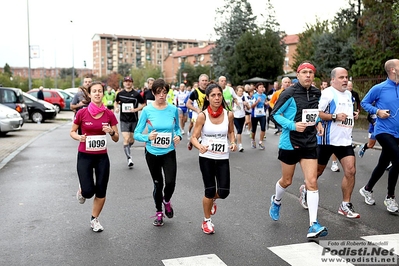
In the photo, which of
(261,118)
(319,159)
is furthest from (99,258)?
(261,118)

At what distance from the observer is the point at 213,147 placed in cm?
541

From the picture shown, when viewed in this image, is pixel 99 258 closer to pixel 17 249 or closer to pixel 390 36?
pixel 17 249

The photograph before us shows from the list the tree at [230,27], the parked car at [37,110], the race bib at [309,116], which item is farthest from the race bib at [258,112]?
the tree at [230,27]

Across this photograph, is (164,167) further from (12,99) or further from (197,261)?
(12,99)

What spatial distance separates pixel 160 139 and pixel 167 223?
1.09 metres

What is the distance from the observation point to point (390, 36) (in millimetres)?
30594

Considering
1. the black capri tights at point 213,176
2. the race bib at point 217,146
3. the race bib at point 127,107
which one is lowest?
the black capri tights at point 213,176

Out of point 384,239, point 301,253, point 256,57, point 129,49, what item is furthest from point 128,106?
point 129,49

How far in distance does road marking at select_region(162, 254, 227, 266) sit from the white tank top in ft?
3.97

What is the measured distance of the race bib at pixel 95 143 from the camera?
18.1 feet

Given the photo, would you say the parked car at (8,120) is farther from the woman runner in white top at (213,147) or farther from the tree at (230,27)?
the tree at (230,27)

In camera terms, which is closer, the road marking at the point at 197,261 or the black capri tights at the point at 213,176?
the road marking at the point at 197,261

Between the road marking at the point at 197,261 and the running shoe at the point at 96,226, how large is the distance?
1.32 m

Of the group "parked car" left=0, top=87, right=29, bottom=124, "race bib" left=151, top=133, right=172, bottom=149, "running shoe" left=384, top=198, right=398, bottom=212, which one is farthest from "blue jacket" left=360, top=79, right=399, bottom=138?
"parked car" left=0, top=87, right=29, bottom=124
